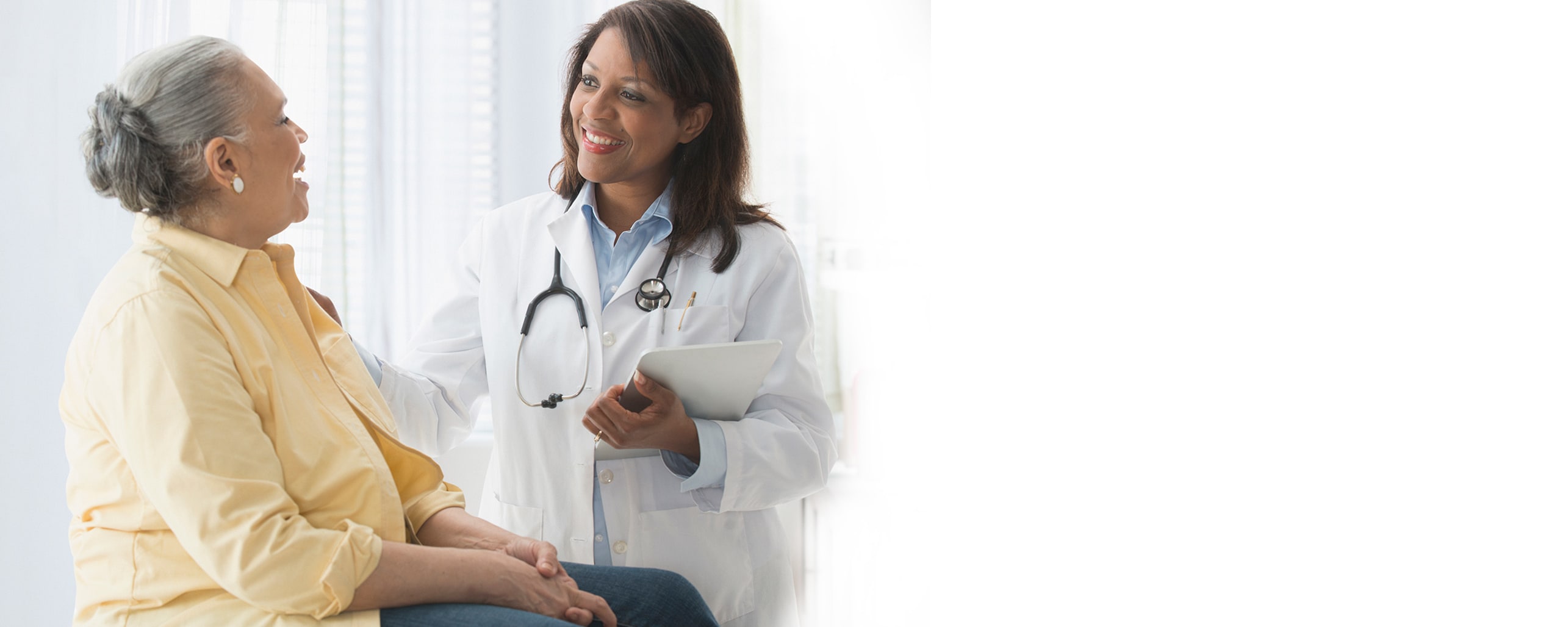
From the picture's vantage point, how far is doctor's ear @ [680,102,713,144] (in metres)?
1.61

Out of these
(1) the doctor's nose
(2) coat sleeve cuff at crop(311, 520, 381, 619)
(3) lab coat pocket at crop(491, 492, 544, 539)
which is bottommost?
(3) lab coat pocket at crop(491, 492, 544, 539)

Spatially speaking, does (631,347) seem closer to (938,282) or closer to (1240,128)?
(938,282)

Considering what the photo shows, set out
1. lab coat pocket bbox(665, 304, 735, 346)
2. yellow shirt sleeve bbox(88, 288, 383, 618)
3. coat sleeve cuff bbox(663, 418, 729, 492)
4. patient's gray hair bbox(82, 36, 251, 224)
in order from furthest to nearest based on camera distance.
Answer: lab coat pocket bbox(665, 304, 735, 346)
coat sleeve cuff bbox(663, 418, 729, 492)
patient's gray hair bbox(82, 36, 251, 224)
yellow shirt sleeve bbox(88, 288, 383, 618)

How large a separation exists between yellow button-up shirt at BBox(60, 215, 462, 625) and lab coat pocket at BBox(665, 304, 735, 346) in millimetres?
Result: 553

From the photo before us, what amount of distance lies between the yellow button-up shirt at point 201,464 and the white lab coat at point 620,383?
0.41m

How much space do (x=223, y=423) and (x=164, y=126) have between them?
361 millimetres

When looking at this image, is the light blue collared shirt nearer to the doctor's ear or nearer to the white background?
the doctor's ear

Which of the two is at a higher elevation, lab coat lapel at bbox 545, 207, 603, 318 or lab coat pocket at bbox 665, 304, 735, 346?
lab coat lapel at bbox 545, 207, 603, 318

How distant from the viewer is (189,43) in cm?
108

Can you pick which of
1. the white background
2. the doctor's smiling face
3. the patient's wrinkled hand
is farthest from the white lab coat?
the white background

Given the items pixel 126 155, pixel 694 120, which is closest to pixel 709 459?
pixel 694 120

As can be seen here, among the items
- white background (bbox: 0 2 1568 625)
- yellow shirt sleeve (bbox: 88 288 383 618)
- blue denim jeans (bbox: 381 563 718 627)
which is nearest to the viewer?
yellow shirt sleeve (bbox: 88 288 383 618)

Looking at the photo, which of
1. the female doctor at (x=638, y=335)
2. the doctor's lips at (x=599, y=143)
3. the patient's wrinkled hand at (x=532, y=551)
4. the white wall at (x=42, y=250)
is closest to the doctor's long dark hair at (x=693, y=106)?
the female doctor at (x=638, y=335)

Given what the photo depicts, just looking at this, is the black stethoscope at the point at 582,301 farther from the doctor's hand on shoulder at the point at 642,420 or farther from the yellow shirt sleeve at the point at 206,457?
the yellow shirt sleeve at the point at 206,457
